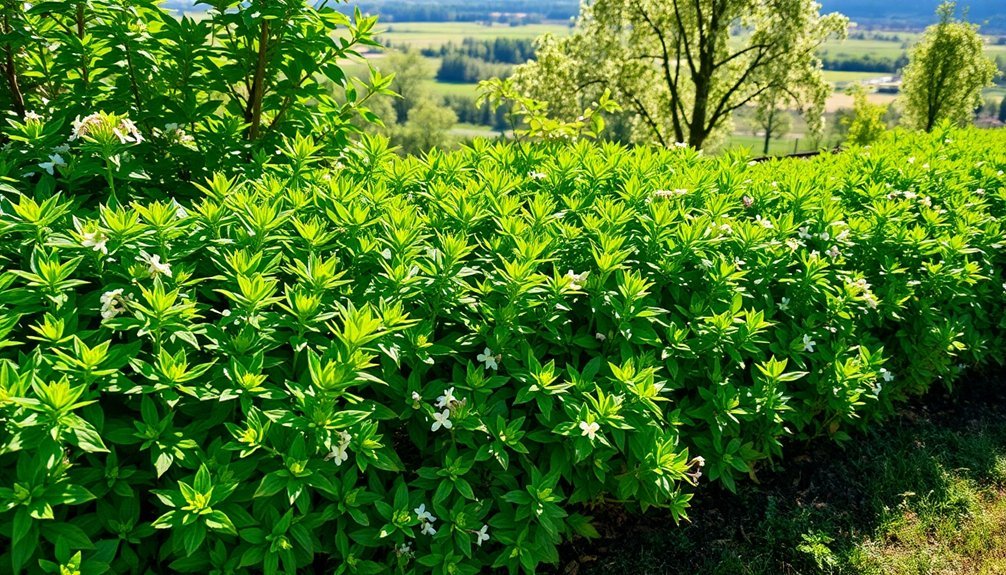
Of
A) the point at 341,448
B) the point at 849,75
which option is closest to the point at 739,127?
the point at 849,75

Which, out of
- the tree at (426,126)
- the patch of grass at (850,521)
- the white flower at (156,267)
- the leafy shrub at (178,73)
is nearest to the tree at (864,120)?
the patch of grass at (850,521)

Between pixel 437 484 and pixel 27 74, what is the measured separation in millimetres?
3230

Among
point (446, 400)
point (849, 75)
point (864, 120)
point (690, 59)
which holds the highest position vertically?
point (849, 75)

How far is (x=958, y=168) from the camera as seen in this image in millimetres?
5219

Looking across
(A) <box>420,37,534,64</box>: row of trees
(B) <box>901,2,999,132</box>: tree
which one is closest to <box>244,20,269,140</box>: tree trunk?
(B) <box>901,2,999,132</box>: tree

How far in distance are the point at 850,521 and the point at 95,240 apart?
3612 millimetres

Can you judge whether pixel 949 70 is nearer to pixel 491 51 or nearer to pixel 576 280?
pixel 576 280

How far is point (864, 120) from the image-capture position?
35469 millimetres

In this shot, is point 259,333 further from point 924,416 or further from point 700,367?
point 924,416

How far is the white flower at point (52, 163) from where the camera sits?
106 inches

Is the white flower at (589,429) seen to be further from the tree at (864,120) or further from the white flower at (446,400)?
the tree at (864,120)

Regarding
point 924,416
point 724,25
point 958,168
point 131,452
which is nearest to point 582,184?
point 131,452

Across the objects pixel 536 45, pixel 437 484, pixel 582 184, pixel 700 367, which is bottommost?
pixel 437 484

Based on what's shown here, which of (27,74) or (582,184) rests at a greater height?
(27,74)
